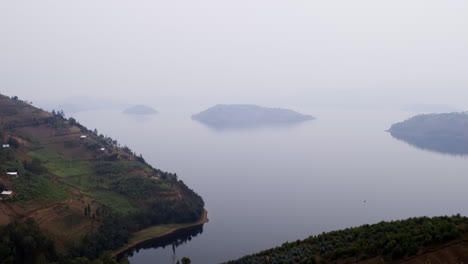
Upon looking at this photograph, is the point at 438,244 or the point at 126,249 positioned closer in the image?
the point at 438,244

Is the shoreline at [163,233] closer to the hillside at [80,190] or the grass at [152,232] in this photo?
the grass at [152,232]

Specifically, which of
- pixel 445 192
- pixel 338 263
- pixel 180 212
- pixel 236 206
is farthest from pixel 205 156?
pixel 338 263

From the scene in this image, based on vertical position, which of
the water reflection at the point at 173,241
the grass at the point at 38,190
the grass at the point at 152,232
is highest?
the grass at the point at 38,190

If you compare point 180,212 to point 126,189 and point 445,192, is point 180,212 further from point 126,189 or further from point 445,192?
point 445,192

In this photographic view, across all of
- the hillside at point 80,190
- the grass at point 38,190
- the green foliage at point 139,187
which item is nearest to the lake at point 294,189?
the hillside at point 80,190

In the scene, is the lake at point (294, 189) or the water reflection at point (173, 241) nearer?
the water reflection at point (173, 241)
